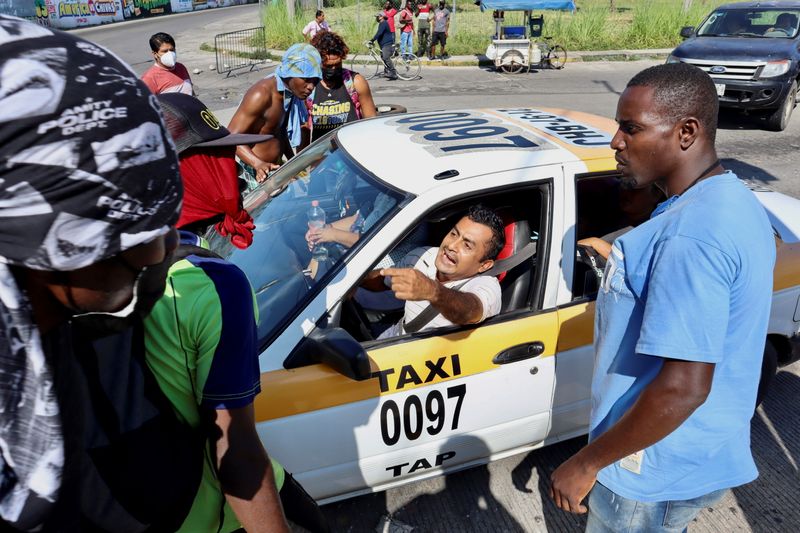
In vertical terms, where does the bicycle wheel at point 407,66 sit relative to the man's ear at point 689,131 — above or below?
above

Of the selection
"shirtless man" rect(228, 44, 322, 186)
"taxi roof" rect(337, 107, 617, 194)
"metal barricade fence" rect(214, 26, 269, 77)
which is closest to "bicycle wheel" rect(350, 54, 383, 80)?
"metal barricade fence" rect(214, 26, 269, 77)

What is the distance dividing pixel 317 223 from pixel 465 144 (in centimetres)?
76

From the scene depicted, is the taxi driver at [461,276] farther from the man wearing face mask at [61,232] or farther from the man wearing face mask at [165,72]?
the man wearing face mask at [165,72]

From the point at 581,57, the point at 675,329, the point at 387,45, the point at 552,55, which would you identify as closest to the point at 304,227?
the point at 675,329

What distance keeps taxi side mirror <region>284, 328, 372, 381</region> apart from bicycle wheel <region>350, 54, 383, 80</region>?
14.0 m

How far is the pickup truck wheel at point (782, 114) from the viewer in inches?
392

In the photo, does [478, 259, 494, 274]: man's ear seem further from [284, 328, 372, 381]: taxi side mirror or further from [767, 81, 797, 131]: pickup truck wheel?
[767, 81, 797, 131]: pickup truck wheel

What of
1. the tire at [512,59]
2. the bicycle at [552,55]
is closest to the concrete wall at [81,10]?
the tire at [512,59]

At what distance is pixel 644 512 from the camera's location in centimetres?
171

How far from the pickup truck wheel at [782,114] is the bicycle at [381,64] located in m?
8.01

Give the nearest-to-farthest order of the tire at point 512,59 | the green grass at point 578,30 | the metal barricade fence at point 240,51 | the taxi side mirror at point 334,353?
the taxi side mirror at point 334,353, the tire at point 512,59, the metal barricade fence at point 240,51, the green grass at point 578,30

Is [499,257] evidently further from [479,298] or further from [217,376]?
[217,376]

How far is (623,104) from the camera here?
1863 millimetres

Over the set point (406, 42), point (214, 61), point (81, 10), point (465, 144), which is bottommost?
point (465, 144)
